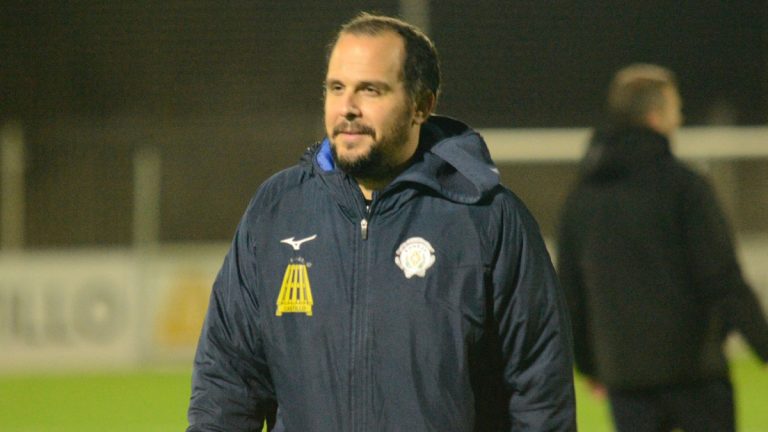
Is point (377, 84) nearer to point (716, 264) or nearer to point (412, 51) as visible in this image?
point (412, 51)

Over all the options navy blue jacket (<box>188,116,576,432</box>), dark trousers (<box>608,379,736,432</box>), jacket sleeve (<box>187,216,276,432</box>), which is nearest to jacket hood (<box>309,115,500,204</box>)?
navy blue jacket (<box>188,116,576,432</box>)

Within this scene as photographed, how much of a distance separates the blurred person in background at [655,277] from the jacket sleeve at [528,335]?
63.0 inches

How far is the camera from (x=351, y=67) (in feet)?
9.28

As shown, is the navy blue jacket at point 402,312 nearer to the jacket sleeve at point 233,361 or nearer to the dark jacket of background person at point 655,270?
the jacket sleeve at point 233,361

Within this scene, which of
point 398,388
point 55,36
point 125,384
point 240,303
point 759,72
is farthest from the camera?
point 55,36

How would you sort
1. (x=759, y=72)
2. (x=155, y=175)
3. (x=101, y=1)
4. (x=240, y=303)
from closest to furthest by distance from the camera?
(x=240, y=303), (x=155, y=175), (x=759, y=72), (x=101, y=1)

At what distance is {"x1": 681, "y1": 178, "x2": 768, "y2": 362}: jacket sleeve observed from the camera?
4.27 meters

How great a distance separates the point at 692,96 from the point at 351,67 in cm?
1264

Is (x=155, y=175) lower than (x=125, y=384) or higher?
higher

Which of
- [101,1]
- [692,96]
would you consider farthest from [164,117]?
[692,96]

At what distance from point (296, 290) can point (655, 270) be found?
1.88m

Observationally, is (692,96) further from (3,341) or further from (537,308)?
(537,308)

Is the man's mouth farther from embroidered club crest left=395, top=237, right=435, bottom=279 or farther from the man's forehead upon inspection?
embroidered club crest left=395, top=237, right=435, bottom=279

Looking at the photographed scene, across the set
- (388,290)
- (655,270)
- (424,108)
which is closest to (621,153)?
(655,270)
